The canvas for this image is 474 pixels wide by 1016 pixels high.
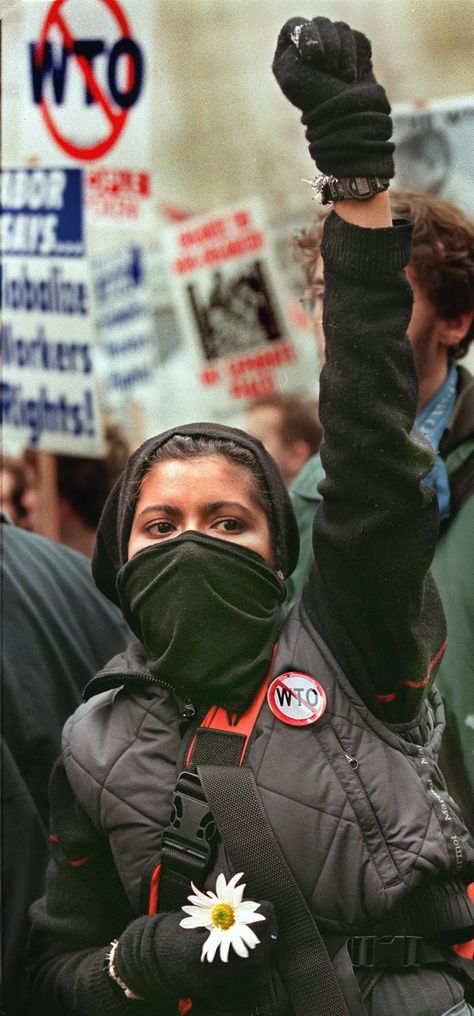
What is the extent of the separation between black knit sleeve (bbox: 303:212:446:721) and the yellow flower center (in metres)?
0.33

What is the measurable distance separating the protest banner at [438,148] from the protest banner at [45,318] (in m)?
0.65

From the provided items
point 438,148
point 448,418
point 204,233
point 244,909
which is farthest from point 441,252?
point 244,909

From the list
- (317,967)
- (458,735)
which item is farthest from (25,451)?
(317,967)

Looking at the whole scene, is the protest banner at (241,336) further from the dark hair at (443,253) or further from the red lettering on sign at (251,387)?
the dark hair at (443,253)

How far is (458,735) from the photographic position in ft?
5.77

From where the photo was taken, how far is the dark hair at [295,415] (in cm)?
216

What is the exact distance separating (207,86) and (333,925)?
1.76m

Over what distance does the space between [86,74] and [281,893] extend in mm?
1454

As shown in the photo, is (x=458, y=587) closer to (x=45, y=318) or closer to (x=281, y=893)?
(x=281, y=893)

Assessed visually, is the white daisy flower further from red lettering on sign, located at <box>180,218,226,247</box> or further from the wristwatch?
red lettering on sign, located at <box>180,218,226,247</box>

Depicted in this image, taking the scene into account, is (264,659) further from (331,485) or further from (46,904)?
(46,904)

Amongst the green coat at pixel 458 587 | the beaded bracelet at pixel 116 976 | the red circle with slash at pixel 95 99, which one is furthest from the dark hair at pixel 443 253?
the beaded bracelet at pixel 116 976

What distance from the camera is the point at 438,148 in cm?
198

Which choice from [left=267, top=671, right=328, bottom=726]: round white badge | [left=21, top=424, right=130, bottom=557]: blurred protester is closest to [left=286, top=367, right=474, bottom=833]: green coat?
[left=267, top=671, right=328, bottom=726]: round white badge
